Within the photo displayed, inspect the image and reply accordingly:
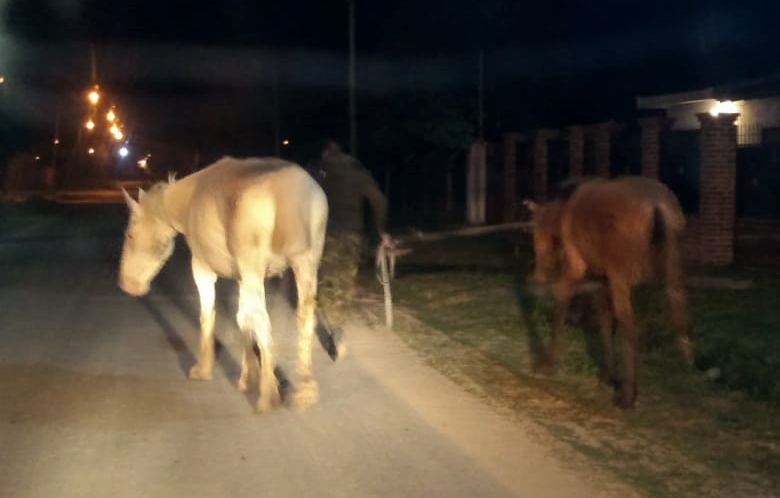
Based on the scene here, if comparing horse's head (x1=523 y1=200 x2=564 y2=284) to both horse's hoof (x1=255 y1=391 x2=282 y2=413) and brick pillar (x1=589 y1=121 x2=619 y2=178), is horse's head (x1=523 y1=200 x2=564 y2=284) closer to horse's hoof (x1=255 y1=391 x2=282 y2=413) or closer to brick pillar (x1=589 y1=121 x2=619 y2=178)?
horse's hoof (x1=255 y1=391 x2=282 y2=413)

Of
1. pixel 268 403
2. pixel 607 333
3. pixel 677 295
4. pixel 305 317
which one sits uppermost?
pixel 677 295

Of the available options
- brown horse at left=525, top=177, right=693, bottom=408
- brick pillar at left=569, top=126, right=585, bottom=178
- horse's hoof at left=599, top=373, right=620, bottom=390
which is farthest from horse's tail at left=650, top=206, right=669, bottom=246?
brick pillar at left=569, top=126, right=585, bottom=178

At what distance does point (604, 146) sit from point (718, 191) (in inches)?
165

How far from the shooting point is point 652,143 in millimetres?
21594

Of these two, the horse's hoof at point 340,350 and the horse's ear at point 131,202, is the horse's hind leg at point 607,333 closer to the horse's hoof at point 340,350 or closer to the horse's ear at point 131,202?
the horse's hoof at point 340,350

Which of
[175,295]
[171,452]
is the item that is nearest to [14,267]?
[175,295]

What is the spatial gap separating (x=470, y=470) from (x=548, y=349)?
12.0 feet

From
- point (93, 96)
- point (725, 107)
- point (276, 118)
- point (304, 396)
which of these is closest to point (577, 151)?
point (725, 107)

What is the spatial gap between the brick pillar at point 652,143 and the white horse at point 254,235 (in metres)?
12.0

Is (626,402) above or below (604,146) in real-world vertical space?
below

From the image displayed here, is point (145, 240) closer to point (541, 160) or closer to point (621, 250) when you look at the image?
point (621, 250)

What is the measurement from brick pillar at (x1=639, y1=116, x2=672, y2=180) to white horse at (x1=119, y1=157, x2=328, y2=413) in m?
12.0

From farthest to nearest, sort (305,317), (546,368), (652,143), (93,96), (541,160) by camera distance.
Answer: (93,96) < (541,160) < (652,143) < (546,368) < (305,317)

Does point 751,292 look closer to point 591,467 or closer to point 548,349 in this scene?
point 548,349
